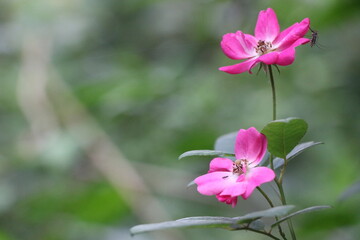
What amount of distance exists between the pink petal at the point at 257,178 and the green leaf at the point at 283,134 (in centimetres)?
4

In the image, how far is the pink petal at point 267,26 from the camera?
0.62 m

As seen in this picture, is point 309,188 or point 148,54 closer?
point 309,188

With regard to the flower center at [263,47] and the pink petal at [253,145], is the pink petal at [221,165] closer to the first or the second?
the pink petal at [253,145]

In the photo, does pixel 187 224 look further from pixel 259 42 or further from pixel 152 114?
pixel 152 114

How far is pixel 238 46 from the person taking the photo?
618 millimetres

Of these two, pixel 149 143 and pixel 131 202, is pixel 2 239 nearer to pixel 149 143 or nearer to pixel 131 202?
pixel 131 202

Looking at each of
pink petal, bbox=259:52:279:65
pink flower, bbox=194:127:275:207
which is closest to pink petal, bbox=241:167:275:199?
pink flower, bbox=194:127:275:207

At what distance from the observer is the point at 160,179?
1900 millimetres

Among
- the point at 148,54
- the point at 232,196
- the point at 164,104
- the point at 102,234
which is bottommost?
the point at 232,196

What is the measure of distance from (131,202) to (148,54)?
0.99 metres

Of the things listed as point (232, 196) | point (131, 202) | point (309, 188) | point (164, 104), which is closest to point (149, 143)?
point (164, 104)

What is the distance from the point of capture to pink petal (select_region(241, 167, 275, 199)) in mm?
511

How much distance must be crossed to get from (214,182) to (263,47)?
0.54ft

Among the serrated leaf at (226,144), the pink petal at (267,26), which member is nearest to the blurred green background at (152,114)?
the serrated leaf at (226,144)
